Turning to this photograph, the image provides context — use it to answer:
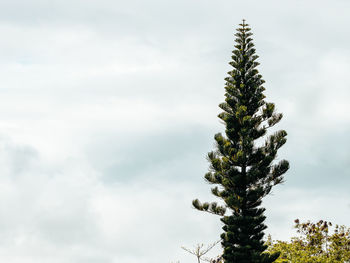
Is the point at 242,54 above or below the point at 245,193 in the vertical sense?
above

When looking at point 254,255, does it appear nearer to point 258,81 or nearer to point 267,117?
point 267,117

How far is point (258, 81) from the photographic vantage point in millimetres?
24203

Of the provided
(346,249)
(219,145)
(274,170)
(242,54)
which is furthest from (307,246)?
(242,54)

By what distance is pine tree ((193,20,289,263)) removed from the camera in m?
21.5

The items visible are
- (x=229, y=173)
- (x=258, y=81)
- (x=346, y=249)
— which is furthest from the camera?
(x=346, y=249)

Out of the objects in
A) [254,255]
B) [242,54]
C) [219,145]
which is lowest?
[254,255]

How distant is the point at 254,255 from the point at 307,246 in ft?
27.4

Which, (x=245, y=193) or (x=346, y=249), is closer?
(x=245, y=193)

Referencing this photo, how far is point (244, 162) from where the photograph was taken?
22.5 m

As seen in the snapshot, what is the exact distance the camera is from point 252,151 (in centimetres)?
2270

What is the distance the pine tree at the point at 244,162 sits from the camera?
2150cm

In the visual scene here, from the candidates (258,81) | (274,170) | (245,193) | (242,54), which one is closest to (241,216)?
(245,193)

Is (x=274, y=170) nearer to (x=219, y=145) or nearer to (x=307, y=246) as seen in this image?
(x=219, y=145)

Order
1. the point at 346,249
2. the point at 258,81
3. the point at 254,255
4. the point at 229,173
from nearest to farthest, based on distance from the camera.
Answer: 1. the point at 254,255
2. the point at 229,173
3. the point at 258,81
4. the point at 346,249
